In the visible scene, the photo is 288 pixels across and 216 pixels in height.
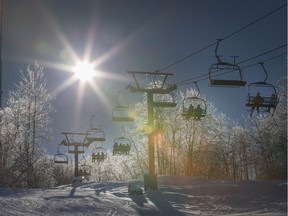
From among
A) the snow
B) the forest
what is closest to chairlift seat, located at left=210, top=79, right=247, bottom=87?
the snow

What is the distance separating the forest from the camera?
137 feet

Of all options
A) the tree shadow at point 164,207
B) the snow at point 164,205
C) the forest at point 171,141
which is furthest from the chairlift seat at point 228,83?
the forest at point 171,141

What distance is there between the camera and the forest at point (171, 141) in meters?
41.8

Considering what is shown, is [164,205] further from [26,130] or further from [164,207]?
[26,130]

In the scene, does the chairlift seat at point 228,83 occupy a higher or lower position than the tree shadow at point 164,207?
higher

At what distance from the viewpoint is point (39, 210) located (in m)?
14.3

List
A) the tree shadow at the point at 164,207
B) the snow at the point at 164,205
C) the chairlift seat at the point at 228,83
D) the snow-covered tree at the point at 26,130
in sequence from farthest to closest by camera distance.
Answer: the snow-covered tree at the point at 26,130 < the chairlift seat at the point at 228,83 < the tree shadow at the point at 164,207 < the snow at the point at 164,205

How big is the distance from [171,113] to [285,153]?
13236mm

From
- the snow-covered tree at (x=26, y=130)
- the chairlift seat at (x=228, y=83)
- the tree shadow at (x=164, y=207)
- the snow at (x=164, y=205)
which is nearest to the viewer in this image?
the snow at (x=164, y=205)

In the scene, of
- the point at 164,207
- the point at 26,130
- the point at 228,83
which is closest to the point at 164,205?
the point at 164,207

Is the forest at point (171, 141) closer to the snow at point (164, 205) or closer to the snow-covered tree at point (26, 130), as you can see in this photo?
the snow-covered tree at point (26, 130)

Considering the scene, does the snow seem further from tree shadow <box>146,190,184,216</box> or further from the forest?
the forest

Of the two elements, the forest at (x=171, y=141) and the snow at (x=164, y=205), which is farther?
the forest at (x=171, y=141)

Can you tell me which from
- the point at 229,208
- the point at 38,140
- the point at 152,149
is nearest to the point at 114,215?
the point at 229,208
